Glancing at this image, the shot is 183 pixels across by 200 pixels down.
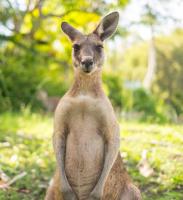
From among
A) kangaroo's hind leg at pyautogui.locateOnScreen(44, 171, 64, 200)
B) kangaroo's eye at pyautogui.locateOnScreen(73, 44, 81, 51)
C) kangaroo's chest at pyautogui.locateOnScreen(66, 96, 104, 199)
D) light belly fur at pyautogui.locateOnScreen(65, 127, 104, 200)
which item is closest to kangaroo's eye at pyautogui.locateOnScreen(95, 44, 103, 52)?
→ kangaroo's eye at pyautogui.locateOnScreen(73, 44, 81, 51)

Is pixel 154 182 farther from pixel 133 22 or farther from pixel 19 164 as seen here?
pixel 133 22

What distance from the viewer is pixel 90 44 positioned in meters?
3.17

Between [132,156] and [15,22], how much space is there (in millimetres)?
6765

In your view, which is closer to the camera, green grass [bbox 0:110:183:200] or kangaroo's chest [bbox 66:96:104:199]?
kangaroo's chest [bbox 66:96:104:199]

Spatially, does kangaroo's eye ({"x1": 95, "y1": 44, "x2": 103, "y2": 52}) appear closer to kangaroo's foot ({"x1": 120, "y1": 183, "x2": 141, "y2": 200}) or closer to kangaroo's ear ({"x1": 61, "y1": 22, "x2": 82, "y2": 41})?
kangaroo's ear ({"x1": 61, "y1": 22, "x2": 82, "y2": 41})

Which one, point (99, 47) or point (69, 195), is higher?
point (99, 47)

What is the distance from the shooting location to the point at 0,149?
235 inches

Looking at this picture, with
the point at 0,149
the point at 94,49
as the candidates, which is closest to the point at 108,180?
the point at 94,49

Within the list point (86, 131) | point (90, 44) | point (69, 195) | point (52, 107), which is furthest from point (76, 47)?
point (52, 107)

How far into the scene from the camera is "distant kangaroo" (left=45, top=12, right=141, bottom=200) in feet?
10.1

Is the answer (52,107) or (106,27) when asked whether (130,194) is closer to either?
(106,27)

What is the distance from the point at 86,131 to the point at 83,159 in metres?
0.19

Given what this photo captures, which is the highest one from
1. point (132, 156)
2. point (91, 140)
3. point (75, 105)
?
point (75, 105)

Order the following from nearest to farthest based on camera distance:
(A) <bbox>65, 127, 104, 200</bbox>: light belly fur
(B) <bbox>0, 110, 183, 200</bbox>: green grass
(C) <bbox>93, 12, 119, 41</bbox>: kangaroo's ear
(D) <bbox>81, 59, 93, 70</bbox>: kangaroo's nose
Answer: (D) <bbox>81, 59, 93, 70</bbox>: kangaroo's nose, (A) <bbox>65, 127, 104, 200</bbox>: light belly fur, (C) <bbox>93, 12, 119, 41</bbox>: kangaroo's ear, (B) <bbox>0, 110, 183, 200</bbox>: green grass
